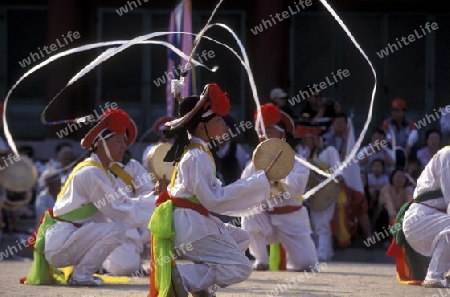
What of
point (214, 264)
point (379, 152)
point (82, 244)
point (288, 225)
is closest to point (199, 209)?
point (214, 264)

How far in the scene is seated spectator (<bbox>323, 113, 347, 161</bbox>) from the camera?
15828mm

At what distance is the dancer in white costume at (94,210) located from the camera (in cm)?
1076

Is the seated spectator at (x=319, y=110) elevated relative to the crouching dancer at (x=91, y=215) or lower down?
elevated

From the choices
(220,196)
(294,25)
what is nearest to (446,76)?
(294,25)

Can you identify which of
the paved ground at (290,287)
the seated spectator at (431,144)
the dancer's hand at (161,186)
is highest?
the seated spectator at (431,144)

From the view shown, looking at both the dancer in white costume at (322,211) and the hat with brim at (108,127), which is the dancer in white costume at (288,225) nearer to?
the dancer in white costume at (322,211)

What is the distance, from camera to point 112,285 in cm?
1102

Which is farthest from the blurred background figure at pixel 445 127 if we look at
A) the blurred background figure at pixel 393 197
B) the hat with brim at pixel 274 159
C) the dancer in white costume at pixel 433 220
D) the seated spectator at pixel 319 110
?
the hat with brim at pixel 274 159

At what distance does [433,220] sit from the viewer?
10.8 metres

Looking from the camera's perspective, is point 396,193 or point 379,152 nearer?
point 396,193

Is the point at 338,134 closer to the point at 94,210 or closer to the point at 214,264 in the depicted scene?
the point at 94,210

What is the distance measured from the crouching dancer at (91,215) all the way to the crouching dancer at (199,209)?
1.85 metres

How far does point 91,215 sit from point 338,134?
5.61 m

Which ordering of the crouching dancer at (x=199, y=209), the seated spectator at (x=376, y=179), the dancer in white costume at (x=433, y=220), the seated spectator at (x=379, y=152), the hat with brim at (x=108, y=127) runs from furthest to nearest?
the seated spectator at (x=379, y=152), the seated spectator at (x=376, y=179), the hat with brim at (x=108, y=127), the dancer in white costume at (x=433, y=220), the crouching dancer at (x=199, y=209)
